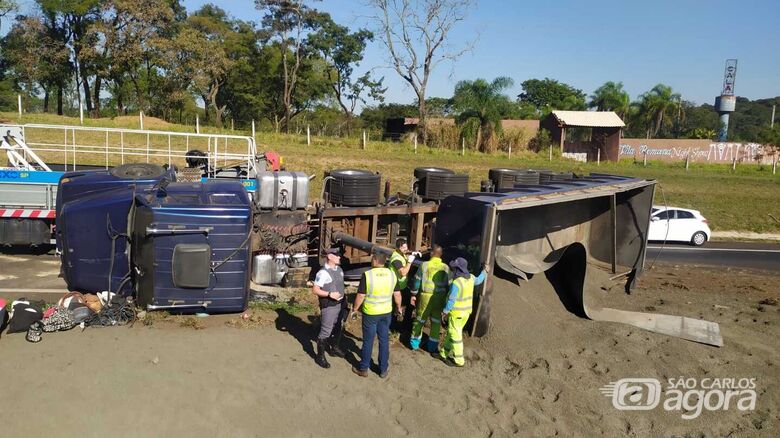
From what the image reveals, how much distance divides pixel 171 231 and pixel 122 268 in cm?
114

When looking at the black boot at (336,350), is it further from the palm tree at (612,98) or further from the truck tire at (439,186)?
the palm tree at (612,98)

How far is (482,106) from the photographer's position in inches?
1547

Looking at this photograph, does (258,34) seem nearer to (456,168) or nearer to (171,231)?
(456,168)

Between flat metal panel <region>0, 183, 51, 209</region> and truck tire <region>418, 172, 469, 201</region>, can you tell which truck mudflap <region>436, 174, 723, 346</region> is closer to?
truck tire <region>418, 172, 469, 201</region>

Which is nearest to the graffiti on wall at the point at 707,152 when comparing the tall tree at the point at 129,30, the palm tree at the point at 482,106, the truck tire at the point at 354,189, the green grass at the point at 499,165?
the green grass at the point at 499,165

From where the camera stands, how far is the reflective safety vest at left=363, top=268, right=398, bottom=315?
6.86 metres

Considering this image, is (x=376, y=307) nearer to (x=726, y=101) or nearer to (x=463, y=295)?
(x=463, y=295)

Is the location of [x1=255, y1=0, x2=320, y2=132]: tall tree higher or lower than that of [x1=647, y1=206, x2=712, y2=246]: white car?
higher

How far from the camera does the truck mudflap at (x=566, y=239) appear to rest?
798cm

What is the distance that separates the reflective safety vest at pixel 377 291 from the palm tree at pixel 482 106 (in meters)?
32.0

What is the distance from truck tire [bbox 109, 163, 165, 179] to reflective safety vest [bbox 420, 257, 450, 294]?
516 centimetres

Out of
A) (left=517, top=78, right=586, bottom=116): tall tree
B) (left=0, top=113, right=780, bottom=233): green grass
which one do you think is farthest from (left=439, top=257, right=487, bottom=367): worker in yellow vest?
(left=517, top=78, right=586, bottom=116): tall tree

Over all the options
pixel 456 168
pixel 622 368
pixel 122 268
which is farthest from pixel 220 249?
pixel 456 168

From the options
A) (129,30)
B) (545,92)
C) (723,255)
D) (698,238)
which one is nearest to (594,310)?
(723,255)
